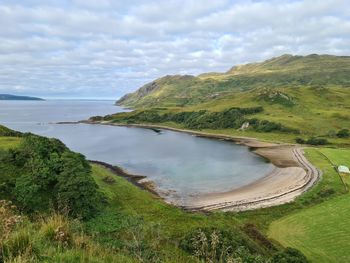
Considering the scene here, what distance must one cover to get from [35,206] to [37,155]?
1129cm

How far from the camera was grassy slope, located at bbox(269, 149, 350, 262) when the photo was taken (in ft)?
121

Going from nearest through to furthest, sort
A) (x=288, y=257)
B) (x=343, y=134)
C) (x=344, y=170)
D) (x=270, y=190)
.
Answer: (x=288, y=257) < (x=270, y=190) < (x=344, y=170) < (x=343, y=134)

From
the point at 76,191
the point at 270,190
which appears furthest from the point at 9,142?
the point at 270,190

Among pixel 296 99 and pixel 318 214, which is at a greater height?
pixel 296 99

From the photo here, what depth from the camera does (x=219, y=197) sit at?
59188 mm

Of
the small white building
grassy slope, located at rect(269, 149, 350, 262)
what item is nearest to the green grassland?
grassy slope, located at rect(269, 149, 350, 262)

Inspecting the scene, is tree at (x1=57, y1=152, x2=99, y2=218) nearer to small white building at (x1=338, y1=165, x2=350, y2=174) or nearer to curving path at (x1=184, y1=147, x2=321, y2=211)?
curving path at (x1=184, y1=147, x2=321, y2=211)

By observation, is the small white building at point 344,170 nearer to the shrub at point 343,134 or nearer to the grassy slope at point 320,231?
the grassy slope at point 320,231

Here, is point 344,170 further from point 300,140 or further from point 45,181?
point 45,181

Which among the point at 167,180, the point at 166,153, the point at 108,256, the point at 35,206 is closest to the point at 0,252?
the point at 108,256

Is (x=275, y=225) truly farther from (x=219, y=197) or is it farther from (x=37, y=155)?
(x=37, y=155)

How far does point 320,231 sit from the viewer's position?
4247cm

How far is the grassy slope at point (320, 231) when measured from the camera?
36938 mm

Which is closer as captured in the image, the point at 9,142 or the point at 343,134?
the point at 9,142
